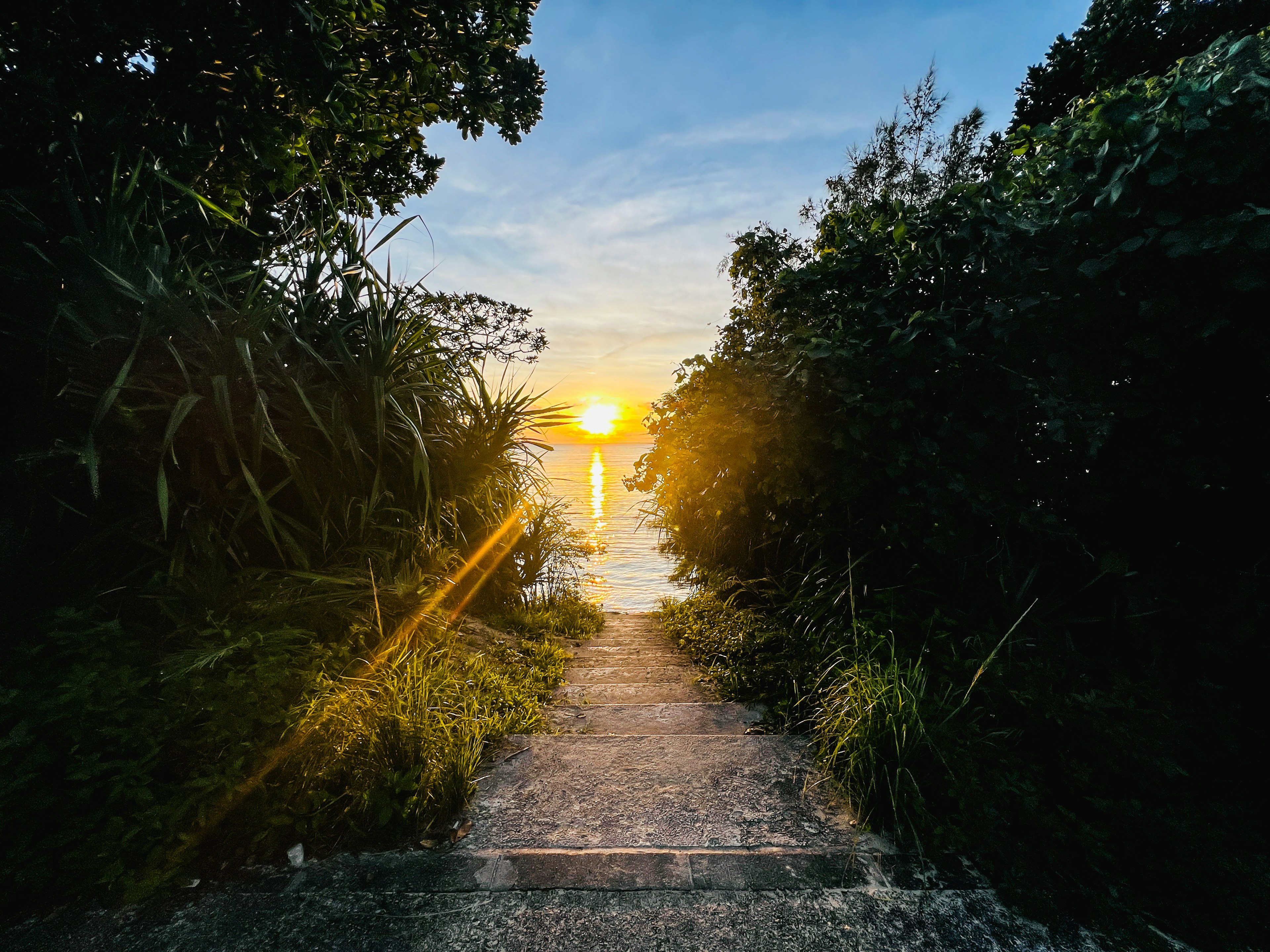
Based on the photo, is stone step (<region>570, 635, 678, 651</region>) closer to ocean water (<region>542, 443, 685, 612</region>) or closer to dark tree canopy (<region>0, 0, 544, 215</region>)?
ocean water (<region>542, 443, 685, 612</region>)

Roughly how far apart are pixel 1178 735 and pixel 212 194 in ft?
17.7

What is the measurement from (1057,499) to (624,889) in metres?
2.51

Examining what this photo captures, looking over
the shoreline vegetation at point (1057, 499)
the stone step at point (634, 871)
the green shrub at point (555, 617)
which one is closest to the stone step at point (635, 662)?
the green shrub at point (555, 617)

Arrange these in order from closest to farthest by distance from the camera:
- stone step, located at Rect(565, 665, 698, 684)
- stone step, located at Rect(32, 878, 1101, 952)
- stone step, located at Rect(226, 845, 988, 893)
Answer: stone step, located at Rect(32, 878, 1101, 952) → stone step, located at Rect(226, 845, 988, 893) → stone step, located at Rect(565, 665, 698, 684)

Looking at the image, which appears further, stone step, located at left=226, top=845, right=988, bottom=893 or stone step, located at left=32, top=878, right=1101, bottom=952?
stone step, located at left=226, top=845, right=988, bottom=893

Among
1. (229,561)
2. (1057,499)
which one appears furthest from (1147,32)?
(229,561)

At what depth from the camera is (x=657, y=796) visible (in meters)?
2.01

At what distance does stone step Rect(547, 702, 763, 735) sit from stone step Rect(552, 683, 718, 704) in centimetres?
9

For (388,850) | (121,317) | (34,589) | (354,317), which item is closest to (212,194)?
(354,317)

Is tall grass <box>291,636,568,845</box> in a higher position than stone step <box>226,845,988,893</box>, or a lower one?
higher

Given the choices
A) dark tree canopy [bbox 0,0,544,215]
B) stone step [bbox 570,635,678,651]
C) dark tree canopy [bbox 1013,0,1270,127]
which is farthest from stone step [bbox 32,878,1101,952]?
dark tree canopy [bbox 1013,0,1270,127]

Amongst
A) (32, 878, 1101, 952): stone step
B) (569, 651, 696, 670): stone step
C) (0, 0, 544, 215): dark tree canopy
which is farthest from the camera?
(569, 651, 696, 670): stone step

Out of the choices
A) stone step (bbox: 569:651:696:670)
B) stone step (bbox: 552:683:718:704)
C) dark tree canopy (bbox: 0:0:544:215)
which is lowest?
stone step (bbox: 569:651:696:670)

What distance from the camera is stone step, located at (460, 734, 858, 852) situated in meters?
1.82
